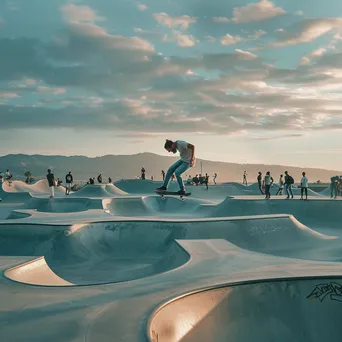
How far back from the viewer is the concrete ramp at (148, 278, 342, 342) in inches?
225

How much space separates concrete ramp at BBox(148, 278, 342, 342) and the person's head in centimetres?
381

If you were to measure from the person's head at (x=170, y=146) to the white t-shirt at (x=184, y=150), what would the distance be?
149 millimetres

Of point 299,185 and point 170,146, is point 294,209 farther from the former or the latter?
point 170,146

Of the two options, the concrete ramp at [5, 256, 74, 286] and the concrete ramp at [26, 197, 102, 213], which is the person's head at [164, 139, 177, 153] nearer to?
the concrete ramp at [5, 256, 74, 286]

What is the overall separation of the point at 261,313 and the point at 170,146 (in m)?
4.33

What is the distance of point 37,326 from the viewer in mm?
4926

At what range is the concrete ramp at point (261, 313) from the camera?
571 cm

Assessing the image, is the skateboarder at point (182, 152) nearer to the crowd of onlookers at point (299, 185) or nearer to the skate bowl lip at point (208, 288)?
the skate bowl lip at point (208, 288)

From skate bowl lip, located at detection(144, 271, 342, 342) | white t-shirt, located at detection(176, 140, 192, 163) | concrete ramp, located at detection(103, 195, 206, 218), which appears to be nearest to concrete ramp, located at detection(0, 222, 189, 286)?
white t-shirt, located at detection(176, 140, 192, 163)

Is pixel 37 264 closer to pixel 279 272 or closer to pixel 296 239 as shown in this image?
pixel 279 272

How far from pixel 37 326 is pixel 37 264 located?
4439mm

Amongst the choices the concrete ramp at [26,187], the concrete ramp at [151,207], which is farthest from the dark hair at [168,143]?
the concrete ramp at [26,187]

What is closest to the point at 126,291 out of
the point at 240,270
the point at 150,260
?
the point at 240,270

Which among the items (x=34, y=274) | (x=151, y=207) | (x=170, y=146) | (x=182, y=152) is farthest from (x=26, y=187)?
(x=170, y=146)
